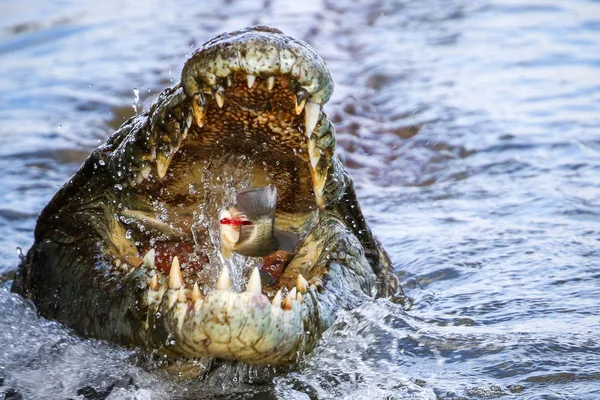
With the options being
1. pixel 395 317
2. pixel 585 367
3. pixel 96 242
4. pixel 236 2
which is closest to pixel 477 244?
pixel 395 317

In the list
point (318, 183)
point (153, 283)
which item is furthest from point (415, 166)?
point (153, 283)

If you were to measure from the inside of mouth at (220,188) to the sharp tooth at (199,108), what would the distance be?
0.39 ft

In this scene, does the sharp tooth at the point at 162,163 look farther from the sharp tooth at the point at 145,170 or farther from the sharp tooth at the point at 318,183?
the sharp tooth at the point at 318,183

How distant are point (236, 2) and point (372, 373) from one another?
31.6 ft

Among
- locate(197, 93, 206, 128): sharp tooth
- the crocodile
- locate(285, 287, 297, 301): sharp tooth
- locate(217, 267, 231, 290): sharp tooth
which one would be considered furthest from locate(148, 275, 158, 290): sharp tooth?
locate(197, 93, 206, 128): sharp tooth

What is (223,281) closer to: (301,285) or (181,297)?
(181,297)

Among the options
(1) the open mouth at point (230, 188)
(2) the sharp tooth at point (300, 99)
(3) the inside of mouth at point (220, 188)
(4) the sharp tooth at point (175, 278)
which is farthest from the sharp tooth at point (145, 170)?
(2) the sharp tooth at point (300, 99)

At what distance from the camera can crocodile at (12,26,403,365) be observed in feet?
11.0

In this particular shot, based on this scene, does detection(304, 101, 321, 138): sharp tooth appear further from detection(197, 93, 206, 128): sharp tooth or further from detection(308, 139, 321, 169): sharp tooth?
detection(197, 93, 206, 128): sharp tooth

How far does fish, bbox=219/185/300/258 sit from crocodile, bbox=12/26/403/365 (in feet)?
0.49

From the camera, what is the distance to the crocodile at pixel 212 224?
335 cm

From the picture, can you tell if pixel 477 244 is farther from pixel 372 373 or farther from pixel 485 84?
pixel 485 84

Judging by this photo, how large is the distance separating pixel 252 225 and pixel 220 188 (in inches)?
16.7

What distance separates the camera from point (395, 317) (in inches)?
173
